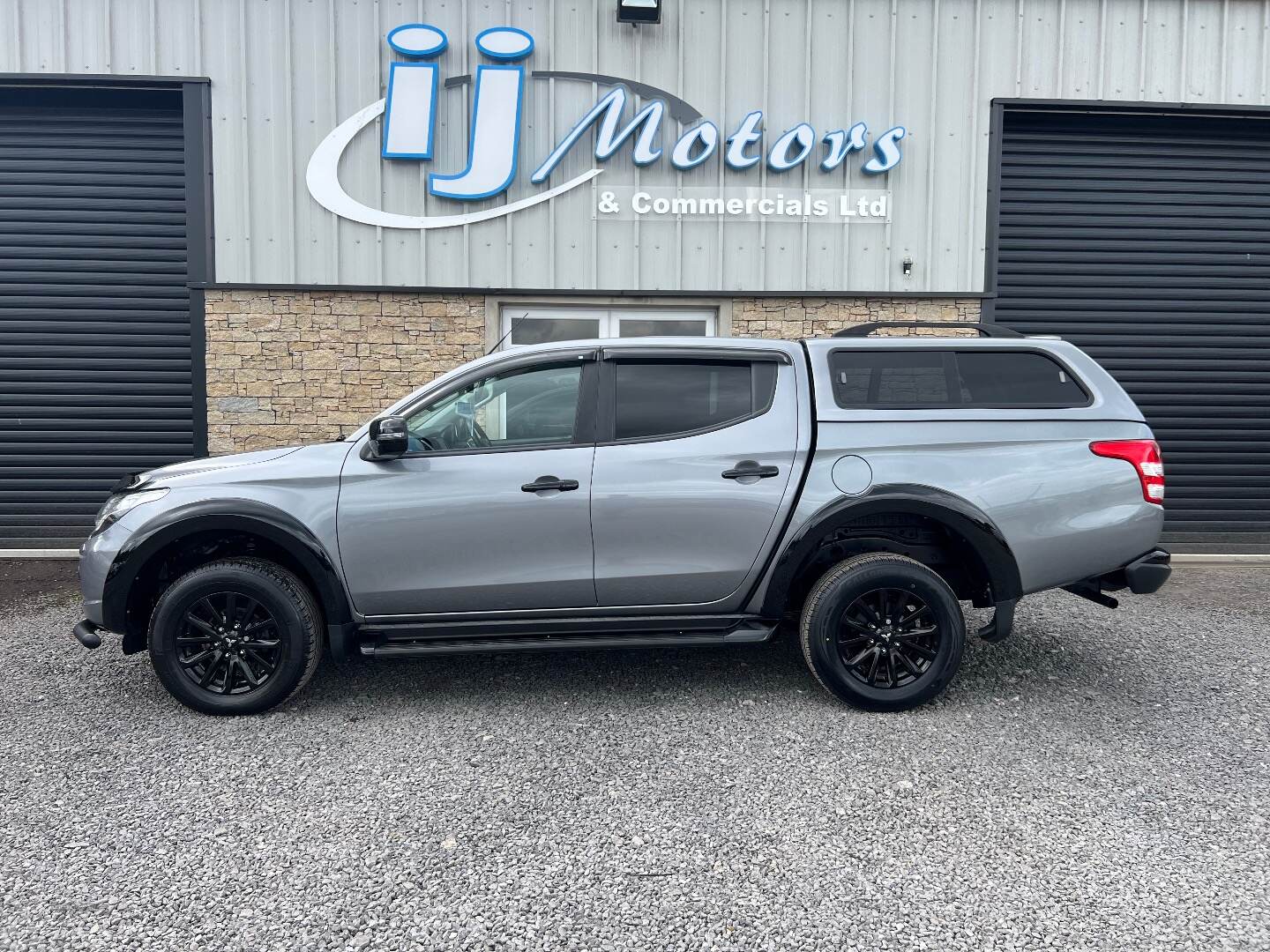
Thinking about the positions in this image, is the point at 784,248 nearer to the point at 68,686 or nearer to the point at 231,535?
the point at 231,535

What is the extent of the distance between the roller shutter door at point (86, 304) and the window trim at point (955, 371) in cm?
646

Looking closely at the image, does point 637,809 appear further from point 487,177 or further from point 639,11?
point 639,11

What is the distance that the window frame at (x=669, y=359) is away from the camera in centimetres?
405

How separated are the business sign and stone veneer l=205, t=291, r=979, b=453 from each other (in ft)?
2.63

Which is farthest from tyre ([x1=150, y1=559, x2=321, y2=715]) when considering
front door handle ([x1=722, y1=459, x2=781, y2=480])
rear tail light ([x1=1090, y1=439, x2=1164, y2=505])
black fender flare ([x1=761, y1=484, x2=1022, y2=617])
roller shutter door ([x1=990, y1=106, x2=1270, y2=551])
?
roller shutter door ([x1=990, y1=106, x2=1270, y2=551])

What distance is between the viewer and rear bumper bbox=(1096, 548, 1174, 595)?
13.0 feet

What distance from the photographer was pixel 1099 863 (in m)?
2.72

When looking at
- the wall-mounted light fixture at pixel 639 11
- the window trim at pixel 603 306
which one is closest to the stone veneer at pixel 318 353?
the window trim at pixel 603 306

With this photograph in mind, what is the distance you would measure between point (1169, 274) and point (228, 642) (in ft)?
29.0

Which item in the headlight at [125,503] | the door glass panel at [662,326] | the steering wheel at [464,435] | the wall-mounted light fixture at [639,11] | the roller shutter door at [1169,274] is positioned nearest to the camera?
the headlight at [125,503]

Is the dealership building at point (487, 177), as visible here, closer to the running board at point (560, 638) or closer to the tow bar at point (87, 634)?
the tow bar at point (87, 634)

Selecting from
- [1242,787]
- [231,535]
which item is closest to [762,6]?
[231,535]

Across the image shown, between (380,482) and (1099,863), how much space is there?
123 inches

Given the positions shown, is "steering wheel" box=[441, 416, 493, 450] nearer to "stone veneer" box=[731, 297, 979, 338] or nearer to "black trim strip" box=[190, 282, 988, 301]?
"black trim strip" box=[190, 282, 988, 301]
